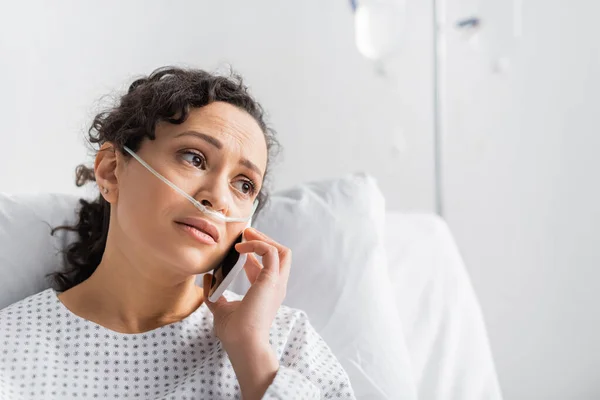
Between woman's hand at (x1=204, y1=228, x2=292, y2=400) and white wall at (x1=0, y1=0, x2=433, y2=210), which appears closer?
woman's hand at (x1=204, y1=228, x2=292, y2=400)

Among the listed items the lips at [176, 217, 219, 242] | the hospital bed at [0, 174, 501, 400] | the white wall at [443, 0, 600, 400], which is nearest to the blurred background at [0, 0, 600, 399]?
the white wall at [443, 0, 600, 400]

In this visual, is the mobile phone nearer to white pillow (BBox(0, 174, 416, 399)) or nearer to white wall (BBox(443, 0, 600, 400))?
white pillow (BBox(0, 174, 416, 399))

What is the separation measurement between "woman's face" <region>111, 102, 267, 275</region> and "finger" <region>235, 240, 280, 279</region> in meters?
0.03

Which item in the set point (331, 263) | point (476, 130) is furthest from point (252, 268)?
point (476, 130)

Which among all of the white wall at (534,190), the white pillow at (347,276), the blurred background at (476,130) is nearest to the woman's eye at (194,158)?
the white pillow at (347,276)

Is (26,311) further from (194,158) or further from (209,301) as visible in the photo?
(194,158)

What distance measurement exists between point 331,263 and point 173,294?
452 millimetres

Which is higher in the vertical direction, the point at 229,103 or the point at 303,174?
the point at 229,103

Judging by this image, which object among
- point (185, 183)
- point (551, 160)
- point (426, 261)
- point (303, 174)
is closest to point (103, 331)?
point (185, 183)

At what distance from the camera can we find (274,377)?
48.2 inches

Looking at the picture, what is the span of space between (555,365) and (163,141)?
6.41ft

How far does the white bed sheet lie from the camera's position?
1.68 m

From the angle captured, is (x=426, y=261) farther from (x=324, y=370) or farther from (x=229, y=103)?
(x=229, y=103)

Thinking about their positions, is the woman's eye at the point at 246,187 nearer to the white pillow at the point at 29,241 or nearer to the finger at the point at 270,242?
the finger at the point at 270,242
